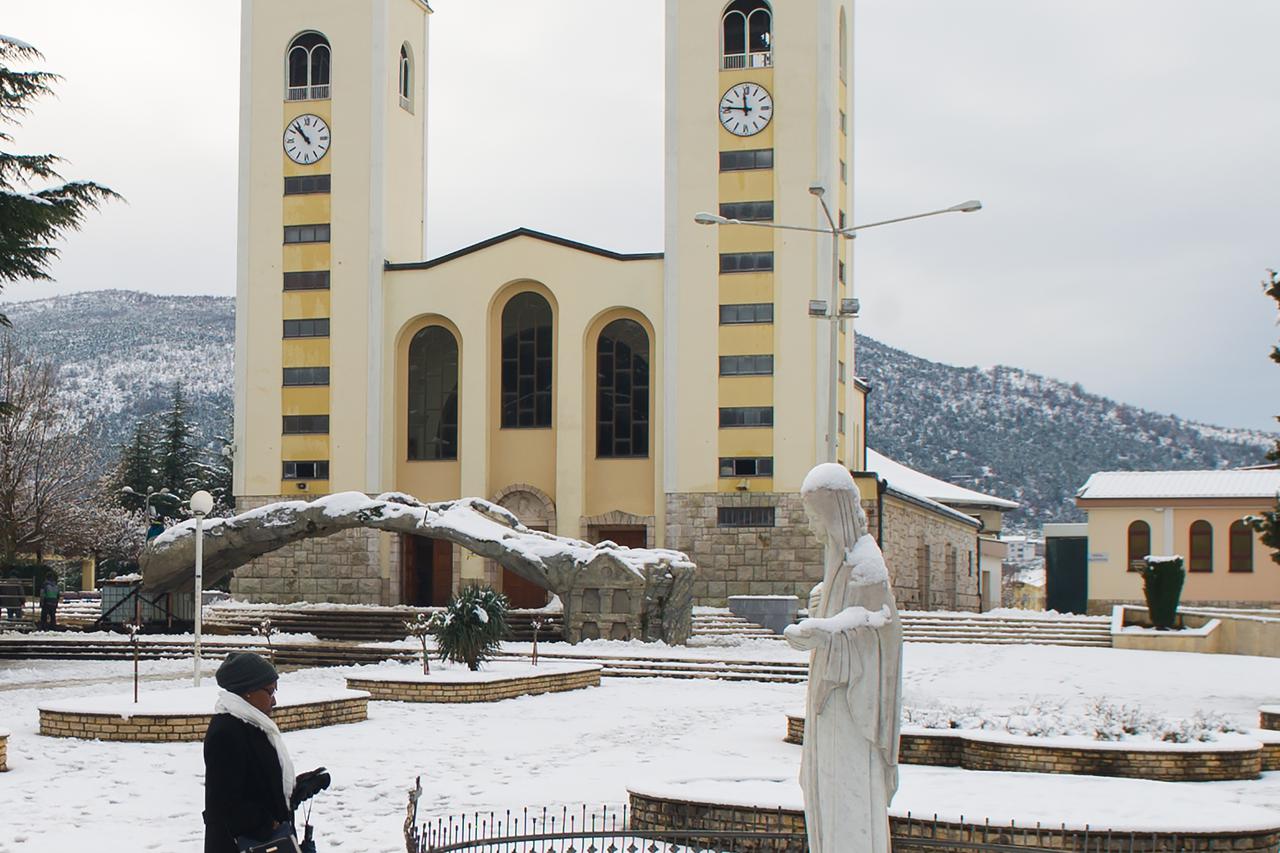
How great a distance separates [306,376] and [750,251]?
45.0ft

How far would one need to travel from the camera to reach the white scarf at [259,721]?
6141 mm

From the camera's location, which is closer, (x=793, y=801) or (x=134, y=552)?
(x=793, y=801)

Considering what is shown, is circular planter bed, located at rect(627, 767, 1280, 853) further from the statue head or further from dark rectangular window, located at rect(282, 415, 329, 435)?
dark rectangular window, located at rect(282, 415, 329, 435)

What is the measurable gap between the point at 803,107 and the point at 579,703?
2418cm

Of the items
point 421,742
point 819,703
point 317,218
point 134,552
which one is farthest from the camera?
point 134,552

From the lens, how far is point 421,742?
15438 millimetres

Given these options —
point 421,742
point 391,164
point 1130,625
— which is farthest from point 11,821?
point 391,164

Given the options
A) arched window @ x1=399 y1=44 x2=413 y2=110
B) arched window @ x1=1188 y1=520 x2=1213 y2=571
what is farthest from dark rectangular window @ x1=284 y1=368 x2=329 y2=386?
arched window @ x1=1188 y1=520 x2=1213 y2=571

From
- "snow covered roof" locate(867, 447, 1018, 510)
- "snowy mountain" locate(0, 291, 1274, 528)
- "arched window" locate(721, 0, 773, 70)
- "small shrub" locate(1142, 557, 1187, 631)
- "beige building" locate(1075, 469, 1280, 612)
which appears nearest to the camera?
"small shrub" locate(1142, 557, 1187, 631)

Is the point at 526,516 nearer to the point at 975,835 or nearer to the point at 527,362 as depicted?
the point at 527,362

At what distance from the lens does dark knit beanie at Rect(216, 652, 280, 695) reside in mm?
6191

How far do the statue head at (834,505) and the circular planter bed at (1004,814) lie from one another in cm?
301

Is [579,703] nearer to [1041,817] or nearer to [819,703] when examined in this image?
[1041,817]

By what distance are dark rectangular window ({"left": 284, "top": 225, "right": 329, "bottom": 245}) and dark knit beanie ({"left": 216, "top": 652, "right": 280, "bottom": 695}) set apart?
38518mm
